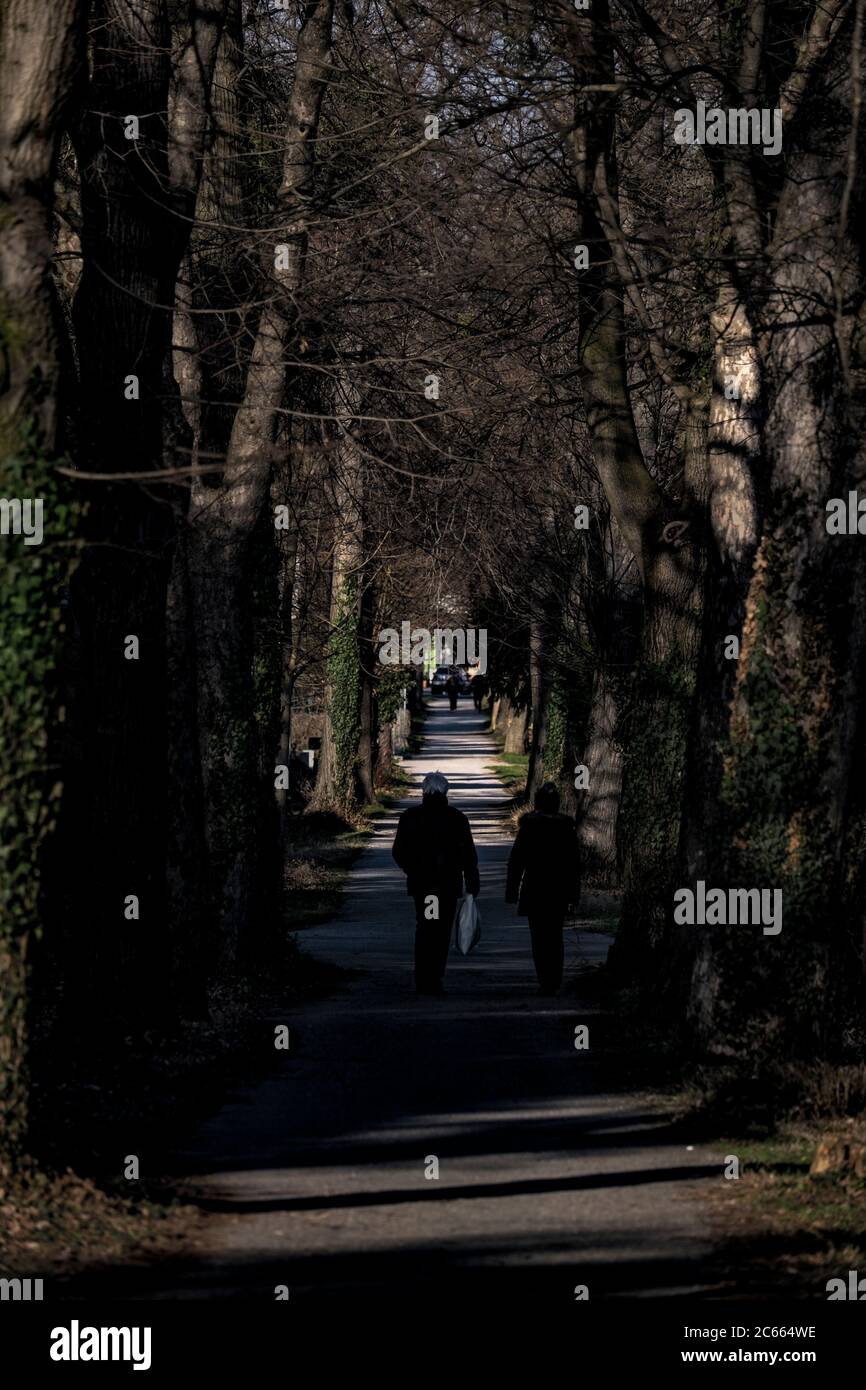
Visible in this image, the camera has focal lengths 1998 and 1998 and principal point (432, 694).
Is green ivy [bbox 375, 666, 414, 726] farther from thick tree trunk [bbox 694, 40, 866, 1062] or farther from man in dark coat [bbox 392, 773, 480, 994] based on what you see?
thick tree trunk [bbox 694, 40, 866, 1062]

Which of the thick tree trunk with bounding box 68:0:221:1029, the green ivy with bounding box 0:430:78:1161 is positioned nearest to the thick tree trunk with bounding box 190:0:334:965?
the thick tree trunk with bounding box 68:0:221:1029

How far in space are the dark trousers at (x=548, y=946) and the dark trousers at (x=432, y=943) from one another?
0.73m

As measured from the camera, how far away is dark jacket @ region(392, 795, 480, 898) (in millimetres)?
16812

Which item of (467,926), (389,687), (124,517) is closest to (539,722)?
(389,687)

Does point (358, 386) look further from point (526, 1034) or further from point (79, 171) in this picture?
point (526, 1034)

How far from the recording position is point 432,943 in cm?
1705

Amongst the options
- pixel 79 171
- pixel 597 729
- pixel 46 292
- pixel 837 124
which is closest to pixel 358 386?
pixel 79 171

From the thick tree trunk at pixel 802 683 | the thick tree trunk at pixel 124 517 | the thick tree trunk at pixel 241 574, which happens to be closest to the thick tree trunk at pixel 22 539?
the thick tree trunk at pixel 124 517

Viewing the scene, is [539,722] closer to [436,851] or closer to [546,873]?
[436,851]

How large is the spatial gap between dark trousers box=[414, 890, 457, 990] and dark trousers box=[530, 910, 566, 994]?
73cm

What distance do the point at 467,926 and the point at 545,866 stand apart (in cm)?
116

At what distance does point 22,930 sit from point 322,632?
31.8 m

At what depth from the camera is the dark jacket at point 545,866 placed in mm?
16656

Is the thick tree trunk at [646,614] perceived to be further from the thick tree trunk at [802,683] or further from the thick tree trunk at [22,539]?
the thick tree trunk at [22,539]
